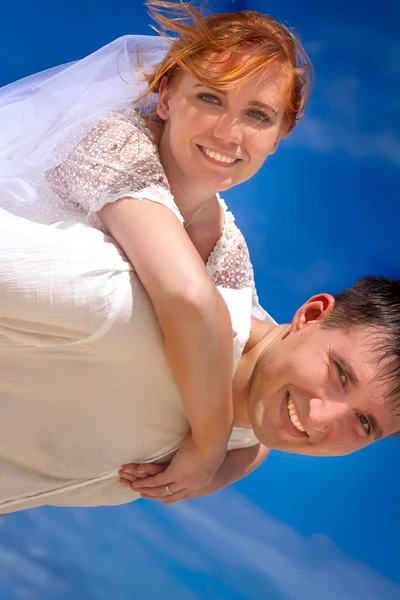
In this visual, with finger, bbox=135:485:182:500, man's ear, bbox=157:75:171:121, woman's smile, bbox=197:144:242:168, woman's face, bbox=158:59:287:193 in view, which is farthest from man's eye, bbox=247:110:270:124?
finger, bbox=135:485:182:500

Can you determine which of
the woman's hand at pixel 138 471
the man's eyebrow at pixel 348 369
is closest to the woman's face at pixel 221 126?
the man's eyebrow at pixel 348 369

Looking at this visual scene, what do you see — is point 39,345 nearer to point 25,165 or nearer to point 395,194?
point 25,165

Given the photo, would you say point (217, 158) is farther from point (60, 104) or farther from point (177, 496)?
point (177, 496)

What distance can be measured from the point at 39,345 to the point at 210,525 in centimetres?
150

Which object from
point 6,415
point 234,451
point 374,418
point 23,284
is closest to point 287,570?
point 234,451

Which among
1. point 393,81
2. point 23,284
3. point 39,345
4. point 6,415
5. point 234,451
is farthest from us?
point 393,81

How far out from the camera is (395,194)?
2.49 meters

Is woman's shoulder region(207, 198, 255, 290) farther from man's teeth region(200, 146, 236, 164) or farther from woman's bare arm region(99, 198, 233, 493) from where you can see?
woman's bare arm region(99, 198, 233, 493)

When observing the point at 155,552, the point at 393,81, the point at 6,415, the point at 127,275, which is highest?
the point at 393,81

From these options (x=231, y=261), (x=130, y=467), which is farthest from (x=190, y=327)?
(x=231, y=261)

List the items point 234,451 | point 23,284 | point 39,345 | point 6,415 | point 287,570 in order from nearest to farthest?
1. point 23,284
2. point 39,345
3. point 6,415
4. point 234,451
5. point 287,570

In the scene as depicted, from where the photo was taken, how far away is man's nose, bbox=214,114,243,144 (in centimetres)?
206

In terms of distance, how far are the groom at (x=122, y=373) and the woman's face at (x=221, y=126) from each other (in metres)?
0.43

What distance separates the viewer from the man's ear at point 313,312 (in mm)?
1836
